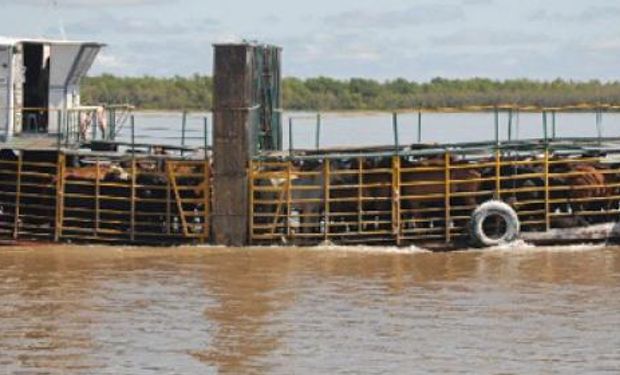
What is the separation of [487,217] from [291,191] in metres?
3.64

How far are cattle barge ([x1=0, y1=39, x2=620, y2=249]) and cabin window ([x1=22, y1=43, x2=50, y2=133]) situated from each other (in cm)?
244

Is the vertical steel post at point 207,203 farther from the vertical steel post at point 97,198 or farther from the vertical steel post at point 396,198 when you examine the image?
the vertical steel post at point 396,198

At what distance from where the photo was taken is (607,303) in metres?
23.4

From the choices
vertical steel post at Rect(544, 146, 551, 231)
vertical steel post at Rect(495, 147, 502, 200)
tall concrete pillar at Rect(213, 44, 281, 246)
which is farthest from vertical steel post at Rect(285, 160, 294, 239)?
vertical steel post at Rect(544, 146, 551, 231)

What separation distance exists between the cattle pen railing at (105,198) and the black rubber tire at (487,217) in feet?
16.0

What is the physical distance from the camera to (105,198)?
29797 mm

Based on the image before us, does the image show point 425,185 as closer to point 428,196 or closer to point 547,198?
point 428,196

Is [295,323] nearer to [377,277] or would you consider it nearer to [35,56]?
[377,277]

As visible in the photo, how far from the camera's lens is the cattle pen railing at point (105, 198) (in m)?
29.6

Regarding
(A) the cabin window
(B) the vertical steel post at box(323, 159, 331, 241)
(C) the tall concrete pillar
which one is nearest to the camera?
(C) the tall concrete pillar

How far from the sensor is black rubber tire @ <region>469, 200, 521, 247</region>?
1153 inches

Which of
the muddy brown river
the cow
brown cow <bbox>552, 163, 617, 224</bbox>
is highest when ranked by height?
the cow

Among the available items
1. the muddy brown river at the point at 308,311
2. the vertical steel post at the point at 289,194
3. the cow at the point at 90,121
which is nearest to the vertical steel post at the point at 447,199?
the muddy brown river at the point at 308,311

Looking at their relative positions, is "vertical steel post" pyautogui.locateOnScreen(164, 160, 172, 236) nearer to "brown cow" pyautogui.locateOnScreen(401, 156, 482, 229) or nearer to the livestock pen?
the livestock pen
